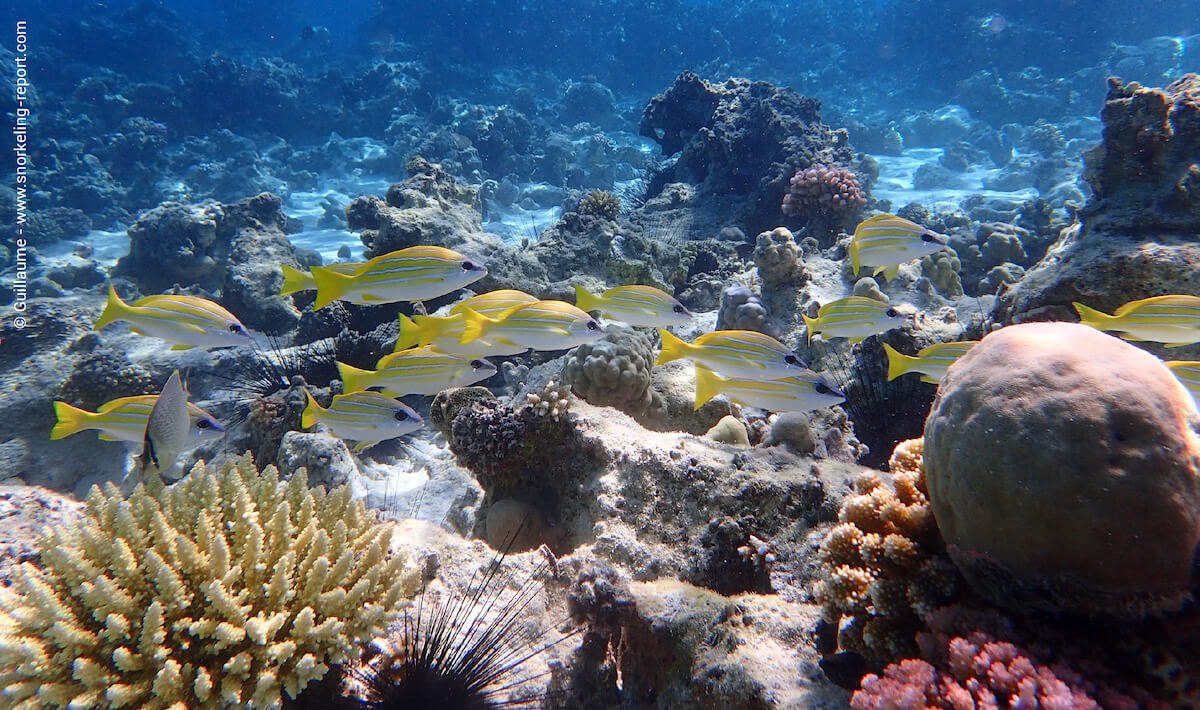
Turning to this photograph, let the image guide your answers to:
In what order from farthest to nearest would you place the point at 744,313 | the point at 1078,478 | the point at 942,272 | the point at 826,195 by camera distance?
1. the point at 826,195
2. the point at 942,272
3. the point at 744,313
4. the point at 1078,478

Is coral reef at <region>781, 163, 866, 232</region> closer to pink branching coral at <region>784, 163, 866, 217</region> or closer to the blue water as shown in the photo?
pink branching coral at <region>784, 163, 866, 217</region>

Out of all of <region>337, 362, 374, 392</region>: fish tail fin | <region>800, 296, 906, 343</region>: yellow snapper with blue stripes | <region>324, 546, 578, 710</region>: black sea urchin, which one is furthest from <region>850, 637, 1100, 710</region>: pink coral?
<region>337, 362, 374, 392</region>: fish tail fin

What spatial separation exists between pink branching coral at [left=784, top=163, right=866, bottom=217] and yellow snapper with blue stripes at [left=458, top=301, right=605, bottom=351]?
7893mm

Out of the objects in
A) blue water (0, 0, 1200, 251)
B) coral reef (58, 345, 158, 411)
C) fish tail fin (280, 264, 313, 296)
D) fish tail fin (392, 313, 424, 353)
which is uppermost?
blue water (0, 0, 1200, 251)

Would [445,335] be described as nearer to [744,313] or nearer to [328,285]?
[328,285]

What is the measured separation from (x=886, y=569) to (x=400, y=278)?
3.11 m

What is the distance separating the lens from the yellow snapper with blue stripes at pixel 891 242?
174 inches

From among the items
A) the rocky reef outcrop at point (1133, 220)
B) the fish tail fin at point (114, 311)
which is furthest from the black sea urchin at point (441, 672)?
the rocky reef outcrop at point (1133, 220)

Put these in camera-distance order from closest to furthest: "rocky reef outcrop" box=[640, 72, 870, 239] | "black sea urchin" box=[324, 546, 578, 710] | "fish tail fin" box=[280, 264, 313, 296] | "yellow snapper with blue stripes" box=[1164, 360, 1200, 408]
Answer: "black sea urchin" box=[324, 546, 578, 710], "yellow snapper with blue stripes" box=[1164, 360, 1200, 408], "fish tail fin" box=[280, 264, 313, 296], "rocky reef outcrop" box=[640, 72, 870, 239]

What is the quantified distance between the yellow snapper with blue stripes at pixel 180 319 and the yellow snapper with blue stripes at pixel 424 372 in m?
1.33

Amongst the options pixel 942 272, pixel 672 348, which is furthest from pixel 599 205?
pixel 672 348

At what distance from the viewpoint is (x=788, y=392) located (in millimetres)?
3186

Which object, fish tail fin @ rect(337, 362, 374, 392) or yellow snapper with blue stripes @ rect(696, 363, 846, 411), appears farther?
fish tail fin @ rect(337, 362, 374, 392)

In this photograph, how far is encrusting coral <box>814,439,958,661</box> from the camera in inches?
73.6
